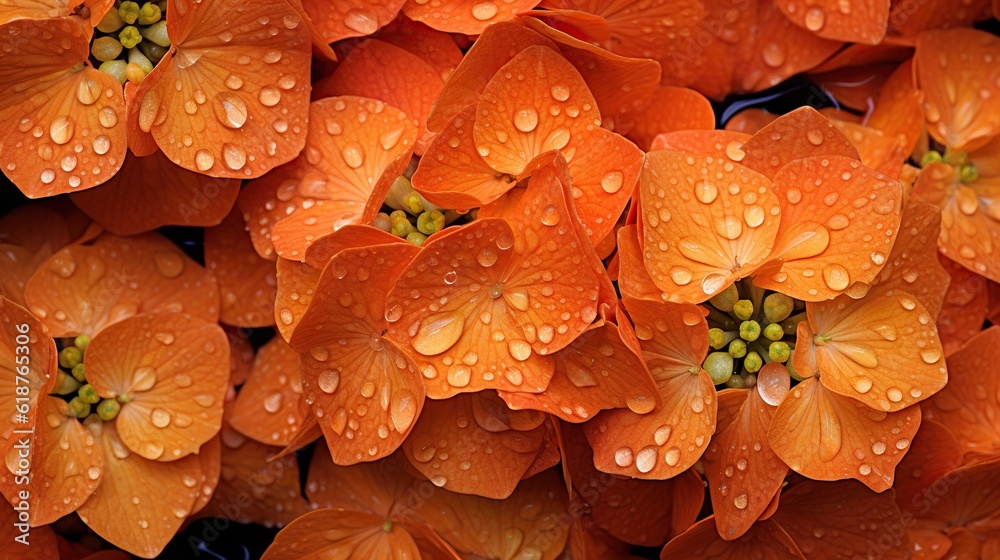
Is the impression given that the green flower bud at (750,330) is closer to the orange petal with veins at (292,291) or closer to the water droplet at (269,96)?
the orange petal with veins at (292,291)

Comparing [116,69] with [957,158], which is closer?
[116,69]

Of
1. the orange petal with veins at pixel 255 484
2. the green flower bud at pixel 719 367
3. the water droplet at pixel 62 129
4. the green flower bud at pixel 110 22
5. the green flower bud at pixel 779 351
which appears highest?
the green flower bud at pixel 110 22

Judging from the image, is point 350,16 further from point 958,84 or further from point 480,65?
point 958,84

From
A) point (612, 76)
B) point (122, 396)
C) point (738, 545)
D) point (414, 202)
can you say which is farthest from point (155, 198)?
point (738, 545)

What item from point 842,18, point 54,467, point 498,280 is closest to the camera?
point 498,280

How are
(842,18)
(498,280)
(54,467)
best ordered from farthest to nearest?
(842,18) < (54,467) < (498,280)

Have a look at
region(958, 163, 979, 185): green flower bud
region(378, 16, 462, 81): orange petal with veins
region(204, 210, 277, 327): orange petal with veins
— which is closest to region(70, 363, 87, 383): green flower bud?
region(204, 210, 277, 327): orange petal with veins

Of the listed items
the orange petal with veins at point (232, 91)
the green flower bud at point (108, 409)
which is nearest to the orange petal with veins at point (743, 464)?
the orange petal with veins at point (232, 91)

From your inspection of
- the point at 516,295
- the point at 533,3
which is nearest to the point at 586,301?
the point at 516,295
